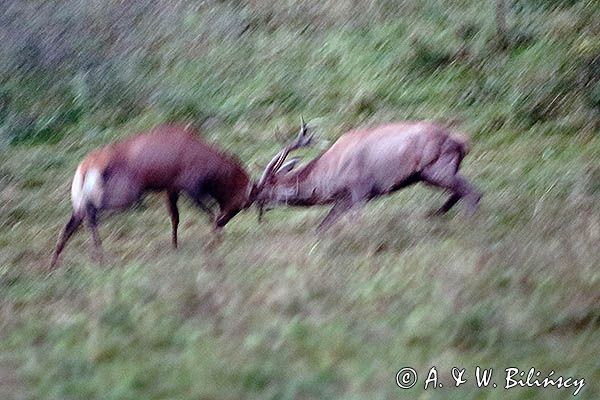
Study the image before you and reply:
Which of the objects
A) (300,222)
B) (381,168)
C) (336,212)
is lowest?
(300,222)

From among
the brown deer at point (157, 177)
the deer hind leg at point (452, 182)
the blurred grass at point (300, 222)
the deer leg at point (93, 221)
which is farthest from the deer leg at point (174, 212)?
the deer hind leg at point (452, 182)

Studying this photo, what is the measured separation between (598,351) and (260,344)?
1678mm

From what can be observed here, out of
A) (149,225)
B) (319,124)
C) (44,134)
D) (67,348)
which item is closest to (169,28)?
(44,134)

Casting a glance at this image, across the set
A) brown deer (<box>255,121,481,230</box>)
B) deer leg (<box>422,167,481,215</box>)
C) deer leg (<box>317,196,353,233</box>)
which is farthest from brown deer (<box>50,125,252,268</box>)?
deer leg (<box>422,167,481,215</box>)

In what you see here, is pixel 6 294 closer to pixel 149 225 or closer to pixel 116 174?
pixel 116 174

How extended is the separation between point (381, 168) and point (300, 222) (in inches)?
43.0

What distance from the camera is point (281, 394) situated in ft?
14.9

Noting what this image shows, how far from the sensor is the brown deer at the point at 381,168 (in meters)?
7.49

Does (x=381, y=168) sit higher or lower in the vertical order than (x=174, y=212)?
higher

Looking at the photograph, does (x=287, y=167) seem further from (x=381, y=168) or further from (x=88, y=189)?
(x=88, y=189)

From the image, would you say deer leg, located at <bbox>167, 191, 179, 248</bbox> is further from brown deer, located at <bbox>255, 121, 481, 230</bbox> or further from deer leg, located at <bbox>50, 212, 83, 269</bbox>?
brown deer, located at <bbox>255, 121, 481, 230</bbox>

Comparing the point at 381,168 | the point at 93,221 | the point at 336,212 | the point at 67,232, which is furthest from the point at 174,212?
the point at 381,168

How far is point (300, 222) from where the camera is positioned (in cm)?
832

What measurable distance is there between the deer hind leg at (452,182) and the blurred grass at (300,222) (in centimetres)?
14
